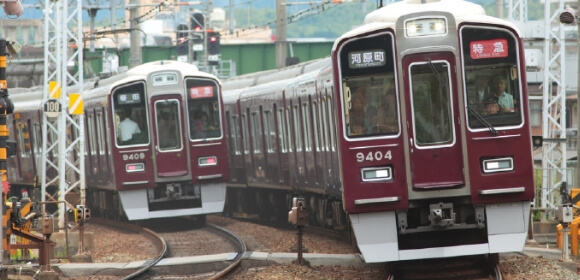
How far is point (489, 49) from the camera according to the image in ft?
37.5

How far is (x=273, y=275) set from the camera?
12883 mm

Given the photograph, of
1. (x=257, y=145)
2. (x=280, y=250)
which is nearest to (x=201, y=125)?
(x=257, y=145)

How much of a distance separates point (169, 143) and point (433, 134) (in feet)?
34.7

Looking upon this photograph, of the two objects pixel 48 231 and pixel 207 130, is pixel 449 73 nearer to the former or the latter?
pixel 48 231

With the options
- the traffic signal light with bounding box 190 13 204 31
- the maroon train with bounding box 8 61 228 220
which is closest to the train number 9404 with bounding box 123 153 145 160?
the maroon train with bounding box 8 61 228 220

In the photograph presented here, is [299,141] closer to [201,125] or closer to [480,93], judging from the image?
[201,125]

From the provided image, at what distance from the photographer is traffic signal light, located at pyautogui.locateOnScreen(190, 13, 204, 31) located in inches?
1553

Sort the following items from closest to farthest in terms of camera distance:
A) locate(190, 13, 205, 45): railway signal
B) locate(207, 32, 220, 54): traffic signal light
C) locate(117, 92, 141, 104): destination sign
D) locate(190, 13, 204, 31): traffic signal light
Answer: locate(117, 92, 141, 104): destination sign < locate(207, 32, 220, 54): traffic signal light < locate(190, 13, 204, 31): traffic signal light < locate(190, 13, 205, 45): railway signal

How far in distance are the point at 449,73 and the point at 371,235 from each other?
5.39 ft

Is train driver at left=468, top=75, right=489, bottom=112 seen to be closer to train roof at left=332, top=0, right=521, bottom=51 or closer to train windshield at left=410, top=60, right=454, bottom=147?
train windshield at left=410, top=60, right=454, bottom=147

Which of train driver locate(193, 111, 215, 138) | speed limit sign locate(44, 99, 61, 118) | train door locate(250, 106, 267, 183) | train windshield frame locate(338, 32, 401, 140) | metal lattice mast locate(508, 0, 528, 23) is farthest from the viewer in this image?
train door locate(250, 106, 267, 183)

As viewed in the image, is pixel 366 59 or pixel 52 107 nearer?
pixel 366 59

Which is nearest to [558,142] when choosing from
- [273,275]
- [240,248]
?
[240,248]

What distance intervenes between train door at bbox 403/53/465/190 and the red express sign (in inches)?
9.3
